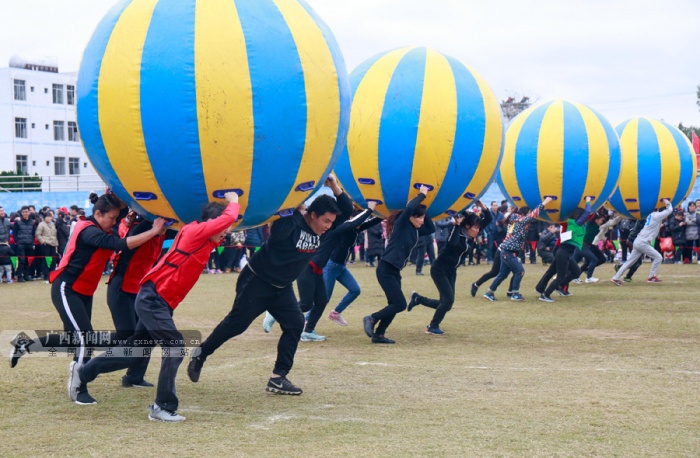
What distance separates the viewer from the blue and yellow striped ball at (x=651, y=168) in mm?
14930

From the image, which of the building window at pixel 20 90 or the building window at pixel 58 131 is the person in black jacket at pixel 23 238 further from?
the building window at pixel 58 131

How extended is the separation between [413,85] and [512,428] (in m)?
3.88

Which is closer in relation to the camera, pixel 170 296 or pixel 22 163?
pixel 170 296

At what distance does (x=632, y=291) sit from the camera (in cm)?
1608

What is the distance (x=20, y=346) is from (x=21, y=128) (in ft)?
170

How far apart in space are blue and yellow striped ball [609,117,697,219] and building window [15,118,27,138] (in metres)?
47.6

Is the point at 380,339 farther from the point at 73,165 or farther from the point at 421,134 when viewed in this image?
the point at 73,165

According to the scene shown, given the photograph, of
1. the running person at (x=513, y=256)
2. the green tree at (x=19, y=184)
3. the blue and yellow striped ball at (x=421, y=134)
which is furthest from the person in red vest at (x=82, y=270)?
the green tree at (x=19, y=184)

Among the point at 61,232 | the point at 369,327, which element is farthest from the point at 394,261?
the point at 61,232

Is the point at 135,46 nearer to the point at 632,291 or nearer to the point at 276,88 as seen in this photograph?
the point at 276,88

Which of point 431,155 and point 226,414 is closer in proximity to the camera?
point 226,414

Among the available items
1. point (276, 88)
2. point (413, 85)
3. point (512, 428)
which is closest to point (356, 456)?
point (512, 428)

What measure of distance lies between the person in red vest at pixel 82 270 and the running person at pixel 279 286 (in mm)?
894

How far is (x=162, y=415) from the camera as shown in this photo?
5941 mm
